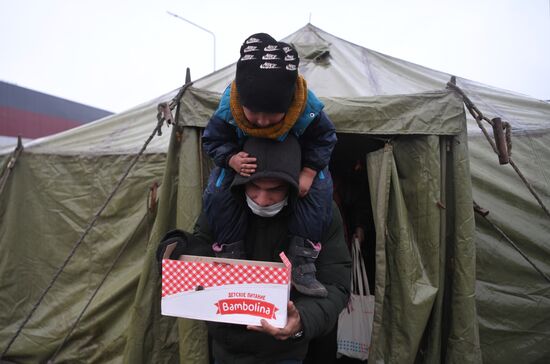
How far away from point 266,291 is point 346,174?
6.74 feet

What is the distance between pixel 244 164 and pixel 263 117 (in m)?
Answer: 0.20

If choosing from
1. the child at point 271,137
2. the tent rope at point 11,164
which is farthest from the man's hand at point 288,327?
the tent rope at point 11,164

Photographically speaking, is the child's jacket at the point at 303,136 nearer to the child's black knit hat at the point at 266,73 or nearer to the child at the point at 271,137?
the child at the point at 271,137

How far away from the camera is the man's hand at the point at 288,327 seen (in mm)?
1187

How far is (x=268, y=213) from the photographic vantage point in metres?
1.40

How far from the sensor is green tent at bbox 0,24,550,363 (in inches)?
72.4

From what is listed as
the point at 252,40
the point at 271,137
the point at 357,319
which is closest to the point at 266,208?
the point at 271,137

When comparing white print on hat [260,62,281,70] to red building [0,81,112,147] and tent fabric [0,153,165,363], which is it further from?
red building [0,81,112,147]

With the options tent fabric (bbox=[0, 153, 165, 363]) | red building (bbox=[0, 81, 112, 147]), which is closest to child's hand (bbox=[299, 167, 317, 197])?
tent fabric (bbox=[0, 153, 165, 363])

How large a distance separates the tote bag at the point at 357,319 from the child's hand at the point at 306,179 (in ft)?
4.09

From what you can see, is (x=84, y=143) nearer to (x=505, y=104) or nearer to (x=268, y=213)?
(x=268, y=213)

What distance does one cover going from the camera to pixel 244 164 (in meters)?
1.32

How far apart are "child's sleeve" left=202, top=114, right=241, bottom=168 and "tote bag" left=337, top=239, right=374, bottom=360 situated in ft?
4.71

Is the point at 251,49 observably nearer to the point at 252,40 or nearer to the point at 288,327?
the point at 252,40
